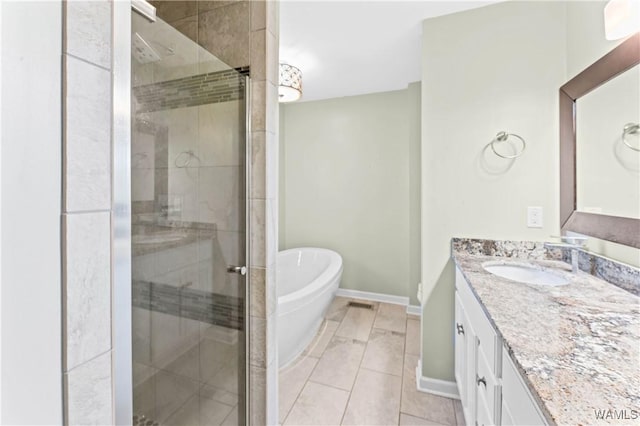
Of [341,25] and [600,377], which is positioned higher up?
[341,25]

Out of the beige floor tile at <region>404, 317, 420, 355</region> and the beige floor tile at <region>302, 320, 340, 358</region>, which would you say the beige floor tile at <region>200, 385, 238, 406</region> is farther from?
the beige floor tile at <region>404, 317, 420, 355</region>

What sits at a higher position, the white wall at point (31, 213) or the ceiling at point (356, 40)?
the ceiling at point (356, 40)

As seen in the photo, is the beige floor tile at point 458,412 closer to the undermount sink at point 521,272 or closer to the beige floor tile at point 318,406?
the beige floor tile at point 318,406

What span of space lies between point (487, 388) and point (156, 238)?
53.7 inches

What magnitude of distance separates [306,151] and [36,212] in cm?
339

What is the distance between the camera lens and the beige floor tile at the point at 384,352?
2.11m

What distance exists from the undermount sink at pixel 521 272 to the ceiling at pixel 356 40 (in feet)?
5.16

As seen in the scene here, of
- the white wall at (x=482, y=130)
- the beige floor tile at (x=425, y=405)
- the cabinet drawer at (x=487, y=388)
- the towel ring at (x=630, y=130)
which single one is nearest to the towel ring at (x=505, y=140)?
the white wall at (x=482, y=130)

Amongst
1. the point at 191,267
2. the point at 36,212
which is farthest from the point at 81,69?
the point at 191,267

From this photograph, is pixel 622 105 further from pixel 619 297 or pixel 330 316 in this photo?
pixel 330 316

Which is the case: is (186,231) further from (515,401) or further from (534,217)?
(534,217)

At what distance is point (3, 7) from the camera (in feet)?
1.06

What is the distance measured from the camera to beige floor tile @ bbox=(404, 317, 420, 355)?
2338mm

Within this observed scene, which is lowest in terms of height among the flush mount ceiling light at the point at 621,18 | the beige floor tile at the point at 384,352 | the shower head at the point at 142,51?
the beige floor tile at the point at 384,352
